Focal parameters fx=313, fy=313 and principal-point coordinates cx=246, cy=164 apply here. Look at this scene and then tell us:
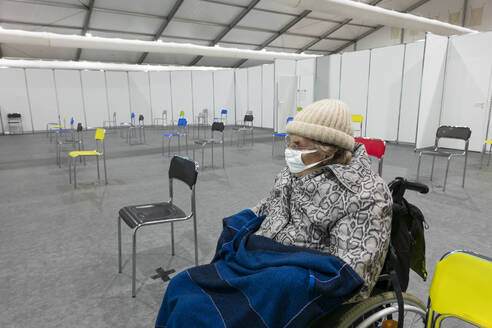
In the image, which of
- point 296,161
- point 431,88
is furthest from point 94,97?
point 296,161

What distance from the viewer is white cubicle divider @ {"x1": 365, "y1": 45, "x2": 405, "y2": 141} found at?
312 inches

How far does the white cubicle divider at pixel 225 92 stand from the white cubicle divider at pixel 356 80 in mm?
6151

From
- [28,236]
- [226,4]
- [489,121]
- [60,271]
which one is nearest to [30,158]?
[28,236]

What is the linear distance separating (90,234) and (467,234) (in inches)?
135

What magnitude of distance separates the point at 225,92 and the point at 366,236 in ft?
45.1

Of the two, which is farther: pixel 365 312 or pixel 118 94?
pixel 118 94

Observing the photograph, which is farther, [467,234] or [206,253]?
[467,234]

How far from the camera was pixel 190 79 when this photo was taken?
47.8 feet

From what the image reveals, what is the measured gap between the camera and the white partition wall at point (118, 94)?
13.6 metres

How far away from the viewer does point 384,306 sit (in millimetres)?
1213

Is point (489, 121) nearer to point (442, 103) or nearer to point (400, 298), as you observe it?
point (442, 103)

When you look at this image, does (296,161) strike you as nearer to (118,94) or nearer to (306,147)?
(306,147)

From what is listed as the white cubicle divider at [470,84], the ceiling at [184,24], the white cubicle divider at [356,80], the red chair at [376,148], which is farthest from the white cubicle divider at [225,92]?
the red chair at [376,148]

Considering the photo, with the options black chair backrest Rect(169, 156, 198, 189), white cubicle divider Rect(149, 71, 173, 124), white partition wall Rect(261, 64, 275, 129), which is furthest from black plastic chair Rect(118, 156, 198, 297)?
white cubicle divider Rect(149, 71, 173, 124)
